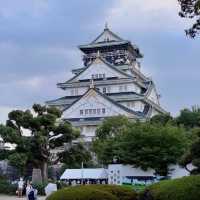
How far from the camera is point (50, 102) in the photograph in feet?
261

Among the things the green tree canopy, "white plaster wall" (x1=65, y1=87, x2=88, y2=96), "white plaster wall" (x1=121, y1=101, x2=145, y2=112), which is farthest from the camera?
"white plaster wall" (x1=65, y1=87, x2=88, y2=96)

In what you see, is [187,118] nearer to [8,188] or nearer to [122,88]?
[122,88]

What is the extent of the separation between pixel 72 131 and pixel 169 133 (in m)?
9.41

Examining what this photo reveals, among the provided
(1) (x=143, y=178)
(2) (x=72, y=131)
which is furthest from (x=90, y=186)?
(2) (x=72, y=131)

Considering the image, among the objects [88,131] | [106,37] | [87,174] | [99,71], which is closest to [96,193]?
[87,174]

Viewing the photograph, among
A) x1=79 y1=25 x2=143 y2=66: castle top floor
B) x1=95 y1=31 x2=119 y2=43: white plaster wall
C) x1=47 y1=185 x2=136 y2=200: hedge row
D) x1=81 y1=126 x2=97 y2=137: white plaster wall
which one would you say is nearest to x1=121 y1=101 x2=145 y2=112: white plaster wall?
x1=81 y1=126 x2=97 y2=137: white plaster wall

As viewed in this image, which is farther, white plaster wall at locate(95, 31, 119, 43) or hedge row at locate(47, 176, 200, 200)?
white plaster wall at locate(95, 31, 119, 43)

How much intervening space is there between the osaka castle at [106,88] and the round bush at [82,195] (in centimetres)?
5421

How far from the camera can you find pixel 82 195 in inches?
618

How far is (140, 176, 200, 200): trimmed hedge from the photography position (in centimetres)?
1283

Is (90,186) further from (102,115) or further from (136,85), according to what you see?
(136,85)

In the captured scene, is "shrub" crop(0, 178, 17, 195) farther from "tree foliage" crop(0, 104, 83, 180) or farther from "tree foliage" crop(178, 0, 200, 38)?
"tree foliage" crop(178, 0, 200, 38)

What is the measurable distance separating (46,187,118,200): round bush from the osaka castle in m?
54.2

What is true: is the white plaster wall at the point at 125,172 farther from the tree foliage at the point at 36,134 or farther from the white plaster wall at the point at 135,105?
the white plaster wall at the point at 135,105
